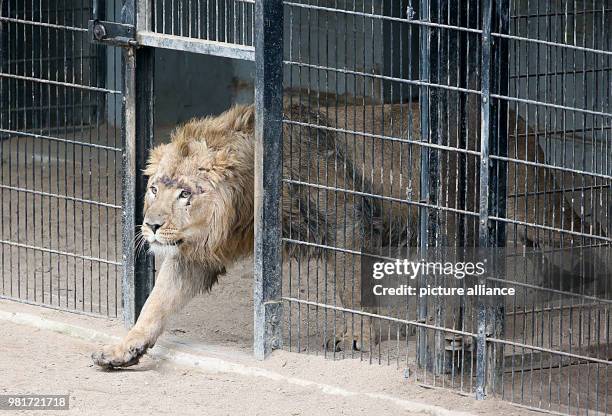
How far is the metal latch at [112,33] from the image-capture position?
6.54m

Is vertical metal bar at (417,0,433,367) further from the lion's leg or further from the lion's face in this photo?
the lion's leg

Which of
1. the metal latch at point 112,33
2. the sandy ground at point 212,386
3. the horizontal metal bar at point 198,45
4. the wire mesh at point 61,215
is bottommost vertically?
the sandy ground at point 212,386

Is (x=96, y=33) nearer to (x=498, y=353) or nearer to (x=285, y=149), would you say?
(x=285, y=149)

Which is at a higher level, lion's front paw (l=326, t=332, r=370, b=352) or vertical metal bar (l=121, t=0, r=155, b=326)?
vertical metal bar (l=121, t=0, r=155, b=326)

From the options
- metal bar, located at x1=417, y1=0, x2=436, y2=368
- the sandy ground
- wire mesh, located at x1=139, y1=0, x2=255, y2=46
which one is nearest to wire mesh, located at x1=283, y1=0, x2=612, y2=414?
metal bar, located at x1=417, y1=0, x2=436, y2=368

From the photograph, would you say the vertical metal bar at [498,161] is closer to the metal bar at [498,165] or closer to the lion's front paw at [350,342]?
the metal bar at [498,165]

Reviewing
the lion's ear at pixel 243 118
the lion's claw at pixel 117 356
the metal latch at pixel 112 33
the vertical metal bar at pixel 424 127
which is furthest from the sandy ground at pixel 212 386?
the metal latch at pixel 112 33

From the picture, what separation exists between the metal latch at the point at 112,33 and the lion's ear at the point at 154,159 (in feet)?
1.94

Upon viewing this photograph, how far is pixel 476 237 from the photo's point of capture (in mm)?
5832

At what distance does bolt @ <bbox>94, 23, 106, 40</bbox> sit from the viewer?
6539 millimetres

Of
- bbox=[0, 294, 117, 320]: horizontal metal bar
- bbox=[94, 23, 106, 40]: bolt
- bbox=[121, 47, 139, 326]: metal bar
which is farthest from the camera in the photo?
bbox=[0, 294, 117, 320]: horizontal metal bar

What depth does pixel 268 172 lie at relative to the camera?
6234 millimetres

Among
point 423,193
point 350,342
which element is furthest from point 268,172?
point 350,342

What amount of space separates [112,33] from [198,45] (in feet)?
1.77
